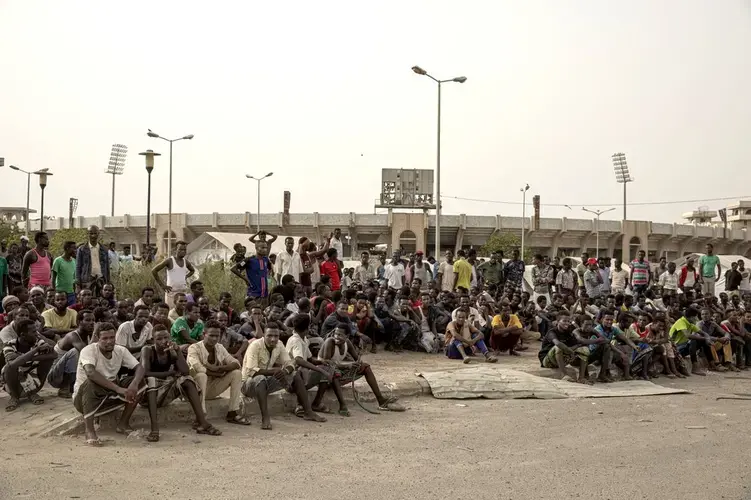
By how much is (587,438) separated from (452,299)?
6661 mm

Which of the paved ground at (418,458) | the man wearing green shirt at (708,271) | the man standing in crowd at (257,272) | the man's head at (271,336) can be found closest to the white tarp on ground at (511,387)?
the paved ground at (418,458)

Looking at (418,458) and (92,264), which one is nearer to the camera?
(418,458)

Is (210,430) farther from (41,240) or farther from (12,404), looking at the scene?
(41,240)

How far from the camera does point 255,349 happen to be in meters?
8.82

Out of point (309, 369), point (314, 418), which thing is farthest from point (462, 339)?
point (314, 418)

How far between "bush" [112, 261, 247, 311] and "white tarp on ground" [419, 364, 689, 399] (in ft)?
20.9

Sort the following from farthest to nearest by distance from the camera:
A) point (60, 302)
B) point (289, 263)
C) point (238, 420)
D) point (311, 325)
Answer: point (289, 263), point (311, 325), point (60, 302), point (238, 420)

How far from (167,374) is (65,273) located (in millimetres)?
4705

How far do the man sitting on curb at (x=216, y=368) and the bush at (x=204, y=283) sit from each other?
7.58 metres

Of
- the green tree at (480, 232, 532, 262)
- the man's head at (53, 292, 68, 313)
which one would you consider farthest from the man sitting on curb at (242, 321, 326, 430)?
the green tree at (480, 232, 532, 262)

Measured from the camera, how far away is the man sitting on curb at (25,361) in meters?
8.48

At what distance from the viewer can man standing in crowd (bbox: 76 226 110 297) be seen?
12.1 metres

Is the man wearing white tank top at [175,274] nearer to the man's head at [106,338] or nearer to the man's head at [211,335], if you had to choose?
the man's head at [211,335]

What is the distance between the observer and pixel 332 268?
14359 millimetres
